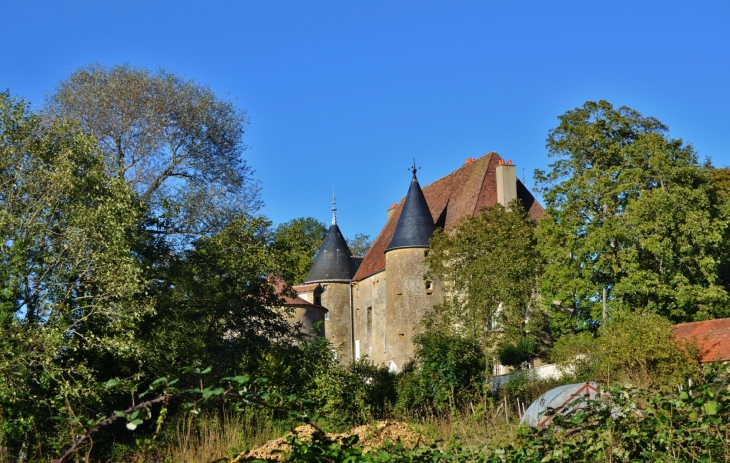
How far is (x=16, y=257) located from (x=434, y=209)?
30.7m

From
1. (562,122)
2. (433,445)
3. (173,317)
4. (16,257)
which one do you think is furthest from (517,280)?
(433,445)

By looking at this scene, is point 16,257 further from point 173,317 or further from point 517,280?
point 517,280

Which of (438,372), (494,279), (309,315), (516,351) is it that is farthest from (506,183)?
(438,372)

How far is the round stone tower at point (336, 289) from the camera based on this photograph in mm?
47812

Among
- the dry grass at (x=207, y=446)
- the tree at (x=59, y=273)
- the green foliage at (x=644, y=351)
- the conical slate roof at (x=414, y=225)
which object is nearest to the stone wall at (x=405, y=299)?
the conical slate roof at (x=414, y=225)

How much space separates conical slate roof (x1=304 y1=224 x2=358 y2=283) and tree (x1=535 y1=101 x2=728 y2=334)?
1738 cm

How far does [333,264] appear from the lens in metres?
49.6

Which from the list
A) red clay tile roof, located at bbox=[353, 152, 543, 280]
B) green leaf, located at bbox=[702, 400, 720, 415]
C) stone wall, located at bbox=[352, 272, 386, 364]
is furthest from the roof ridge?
green leaf, located at bbox=[702, 400, 720, 415]

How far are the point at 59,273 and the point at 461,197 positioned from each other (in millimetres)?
28120

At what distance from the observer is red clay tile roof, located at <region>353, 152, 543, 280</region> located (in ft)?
133

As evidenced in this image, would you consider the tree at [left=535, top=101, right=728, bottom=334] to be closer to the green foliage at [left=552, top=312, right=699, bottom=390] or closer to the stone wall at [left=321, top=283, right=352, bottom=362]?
the green foliage at [left=552, top=312, right=699, bottom=390]

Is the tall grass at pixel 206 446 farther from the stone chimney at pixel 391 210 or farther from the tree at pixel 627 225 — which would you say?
the stone chimney at pixel 391 210

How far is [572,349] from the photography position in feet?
92.2

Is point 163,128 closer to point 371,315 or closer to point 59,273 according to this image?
point 59,273
